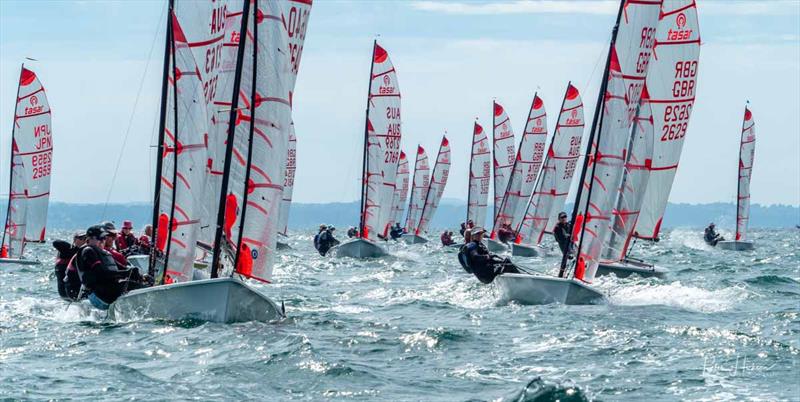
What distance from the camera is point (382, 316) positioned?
16.0m

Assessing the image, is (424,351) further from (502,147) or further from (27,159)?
(502,147)

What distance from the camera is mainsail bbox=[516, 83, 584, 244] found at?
120ft

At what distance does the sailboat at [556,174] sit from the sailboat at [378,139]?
5053 millimetres

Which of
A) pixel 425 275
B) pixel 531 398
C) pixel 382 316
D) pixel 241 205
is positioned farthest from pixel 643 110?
pixel 531 398

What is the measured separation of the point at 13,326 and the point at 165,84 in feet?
18.4

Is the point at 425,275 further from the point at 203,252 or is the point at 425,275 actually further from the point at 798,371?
the point at 798,371

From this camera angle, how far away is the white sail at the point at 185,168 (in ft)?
48.3

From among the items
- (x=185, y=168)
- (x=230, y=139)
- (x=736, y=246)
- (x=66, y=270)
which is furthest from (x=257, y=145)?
(x=736, y=246)

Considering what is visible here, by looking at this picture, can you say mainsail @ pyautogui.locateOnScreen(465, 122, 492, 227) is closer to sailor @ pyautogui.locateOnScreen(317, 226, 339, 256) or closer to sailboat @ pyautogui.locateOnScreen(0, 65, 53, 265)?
sailor @ pyautogui.locateOnScreen(317, 226, 339, 256)

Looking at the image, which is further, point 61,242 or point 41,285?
point 41,285

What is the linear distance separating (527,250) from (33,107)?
1418cm

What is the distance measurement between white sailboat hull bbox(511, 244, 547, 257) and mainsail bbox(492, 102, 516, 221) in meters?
8.01

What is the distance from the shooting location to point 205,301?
44.4ft

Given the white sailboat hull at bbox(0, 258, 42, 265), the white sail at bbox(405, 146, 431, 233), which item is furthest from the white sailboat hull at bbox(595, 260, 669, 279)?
the white sail at bbox(405, 146, 431, 233)
